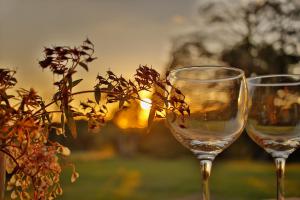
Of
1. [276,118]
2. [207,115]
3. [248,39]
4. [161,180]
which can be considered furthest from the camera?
[161,180]

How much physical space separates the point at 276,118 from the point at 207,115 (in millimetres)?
201

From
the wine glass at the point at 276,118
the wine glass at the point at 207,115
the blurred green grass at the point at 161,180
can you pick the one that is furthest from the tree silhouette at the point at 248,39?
the wine glass at the point at 207,115

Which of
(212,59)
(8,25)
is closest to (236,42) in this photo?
(212,59)

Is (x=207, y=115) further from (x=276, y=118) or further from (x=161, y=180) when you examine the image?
(x=161, y=180)

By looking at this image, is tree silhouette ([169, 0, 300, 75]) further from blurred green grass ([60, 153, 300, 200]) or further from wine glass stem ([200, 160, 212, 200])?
wine glass stem ([200, 160, 212, 200])

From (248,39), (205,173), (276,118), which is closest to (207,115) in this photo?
(205,173)

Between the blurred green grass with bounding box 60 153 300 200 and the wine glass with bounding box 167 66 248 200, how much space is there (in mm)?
5195

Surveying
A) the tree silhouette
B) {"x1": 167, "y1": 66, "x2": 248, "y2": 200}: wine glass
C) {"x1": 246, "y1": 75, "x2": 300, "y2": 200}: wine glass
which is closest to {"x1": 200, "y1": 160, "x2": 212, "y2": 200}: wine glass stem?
{"x1": 167, "y1": 66, "x2": 248, "y2": 200}: wine glass

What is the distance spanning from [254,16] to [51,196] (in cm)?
489

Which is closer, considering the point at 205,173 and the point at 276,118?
the point at 205,173

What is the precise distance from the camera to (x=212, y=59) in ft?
17.3

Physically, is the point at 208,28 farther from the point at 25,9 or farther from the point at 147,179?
the point at 147,179

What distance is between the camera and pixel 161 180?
7.55 meters

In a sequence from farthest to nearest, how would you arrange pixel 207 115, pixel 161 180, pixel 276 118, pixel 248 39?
pixel 161 180, pixel 248 39, pixel 276 118, pixel 207 115
